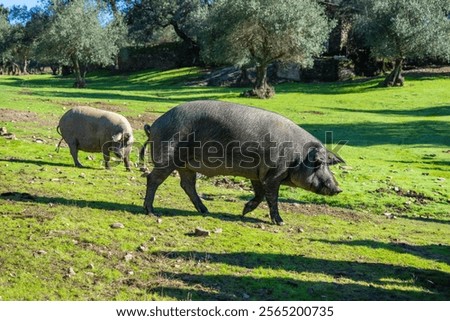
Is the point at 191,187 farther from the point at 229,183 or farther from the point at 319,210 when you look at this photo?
the point at 229,183

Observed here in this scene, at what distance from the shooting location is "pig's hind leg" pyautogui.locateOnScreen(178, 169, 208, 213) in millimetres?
13172

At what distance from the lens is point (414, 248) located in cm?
→ 1204

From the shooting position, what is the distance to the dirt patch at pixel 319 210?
1470 cm

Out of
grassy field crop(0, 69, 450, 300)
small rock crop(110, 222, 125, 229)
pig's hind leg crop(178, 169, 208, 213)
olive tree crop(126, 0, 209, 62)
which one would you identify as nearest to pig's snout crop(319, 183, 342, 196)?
grassy field crop(0, 69, 450, 300)

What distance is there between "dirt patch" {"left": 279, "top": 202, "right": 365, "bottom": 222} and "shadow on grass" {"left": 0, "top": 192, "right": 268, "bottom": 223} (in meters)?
2.12

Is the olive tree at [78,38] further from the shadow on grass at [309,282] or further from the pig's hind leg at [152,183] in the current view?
the shadow on grass at [309,282]

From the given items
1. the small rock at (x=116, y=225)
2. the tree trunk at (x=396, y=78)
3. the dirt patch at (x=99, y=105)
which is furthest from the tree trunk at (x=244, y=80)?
the small rock at (x=116, y=225)

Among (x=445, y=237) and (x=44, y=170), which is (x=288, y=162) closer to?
(x=445, y=237)

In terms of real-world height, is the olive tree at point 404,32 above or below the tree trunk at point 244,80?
above

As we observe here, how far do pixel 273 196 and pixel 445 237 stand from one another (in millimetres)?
4419

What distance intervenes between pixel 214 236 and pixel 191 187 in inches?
101

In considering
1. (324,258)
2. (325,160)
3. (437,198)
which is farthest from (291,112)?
(324,258)

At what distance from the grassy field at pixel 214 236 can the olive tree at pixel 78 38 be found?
38571 millimetres

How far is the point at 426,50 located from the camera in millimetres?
54750
